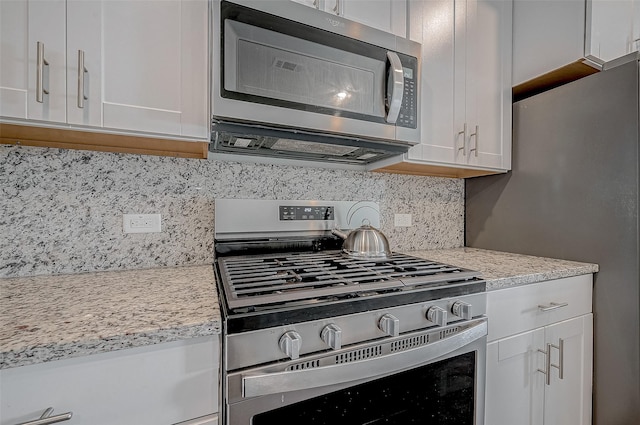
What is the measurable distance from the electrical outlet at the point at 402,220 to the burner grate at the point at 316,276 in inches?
17.9

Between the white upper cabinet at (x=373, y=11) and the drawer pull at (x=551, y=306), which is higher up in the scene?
the white upper cabinet at (x=373, y=11)

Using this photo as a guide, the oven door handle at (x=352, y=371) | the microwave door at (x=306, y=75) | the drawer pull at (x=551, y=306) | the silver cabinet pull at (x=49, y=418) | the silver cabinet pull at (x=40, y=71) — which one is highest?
the microwave door at (x=306, y=75)

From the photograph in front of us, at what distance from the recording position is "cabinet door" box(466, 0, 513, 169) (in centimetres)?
151

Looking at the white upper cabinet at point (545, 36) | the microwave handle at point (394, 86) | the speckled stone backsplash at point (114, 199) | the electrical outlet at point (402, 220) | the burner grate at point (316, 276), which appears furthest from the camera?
the electrical outlet at point (402, 220)

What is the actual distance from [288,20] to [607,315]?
1759 mm

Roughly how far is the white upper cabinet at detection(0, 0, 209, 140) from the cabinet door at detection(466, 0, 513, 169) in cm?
130

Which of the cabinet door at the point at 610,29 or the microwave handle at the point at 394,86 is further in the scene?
the cabinet door at the point at 610,29

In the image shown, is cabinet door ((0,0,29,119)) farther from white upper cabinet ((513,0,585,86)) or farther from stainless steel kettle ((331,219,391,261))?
white upper cabinet ((513,0,585,86))

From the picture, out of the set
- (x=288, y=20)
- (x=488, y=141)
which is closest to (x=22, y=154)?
(x=288, y=20)

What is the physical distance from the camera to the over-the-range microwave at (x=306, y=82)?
93cm

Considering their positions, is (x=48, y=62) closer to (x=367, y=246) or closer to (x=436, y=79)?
(x=367, y=246)

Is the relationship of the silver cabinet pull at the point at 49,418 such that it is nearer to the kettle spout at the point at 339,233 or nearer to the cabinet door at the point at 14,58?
the cabinet door at the point at 14,58

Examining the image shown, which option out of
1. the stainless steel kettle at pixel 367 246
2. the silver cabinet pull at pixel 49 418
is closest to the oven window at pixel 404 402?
the silver cabinet pull at pixel 49 418

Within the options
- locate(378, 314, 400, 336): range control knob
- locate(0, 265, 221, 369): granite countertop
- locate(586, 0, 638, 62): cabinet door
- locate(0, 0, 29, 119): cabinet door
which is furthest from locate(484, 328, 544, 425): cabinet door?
locate(0, 0, 29, 119): cabinet door
